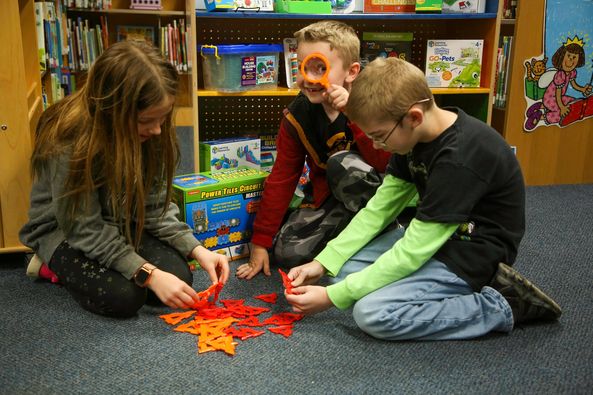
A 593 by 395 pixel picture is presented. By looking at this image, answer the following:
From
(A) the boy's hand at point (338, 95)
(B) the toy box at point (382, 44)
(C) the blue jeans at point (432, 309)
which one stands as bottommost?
(C) the blue jeans at point (432, 309)

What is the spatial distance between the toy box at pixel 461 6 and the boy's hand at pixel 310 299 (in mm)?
1516

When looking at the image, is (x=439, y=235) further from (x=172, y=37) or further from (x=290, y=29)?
(x=172, y=37)

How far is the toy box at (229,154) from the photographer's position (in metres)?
2.22

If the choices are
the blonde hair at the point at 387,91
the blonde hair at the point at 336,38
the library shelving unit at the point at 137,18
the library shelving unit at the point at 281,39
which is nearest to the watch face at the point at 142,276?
the blonde hair at the point at 387,91

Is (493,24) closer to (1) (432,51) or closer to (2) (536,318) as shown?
(1) (432,51)

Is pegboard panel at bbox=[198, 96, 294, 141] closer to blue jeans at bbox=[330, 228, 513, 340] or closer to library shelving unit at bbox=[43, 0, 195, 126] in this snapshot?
blue jeans at bbox=[330, 228, 513, 340]

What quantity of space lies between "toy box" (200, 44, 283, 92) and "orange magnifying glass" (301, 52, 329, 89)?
51 cm

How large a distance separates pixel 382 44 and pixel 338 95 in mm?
946

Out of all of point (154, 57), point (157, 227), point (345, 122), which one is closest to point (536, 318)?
point (345, 122)

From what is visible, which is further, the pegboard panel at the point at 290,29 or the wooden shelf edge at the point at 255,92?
the pegboard panel at the point at 290,29

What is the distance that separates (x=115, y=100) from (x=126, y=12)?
346cm

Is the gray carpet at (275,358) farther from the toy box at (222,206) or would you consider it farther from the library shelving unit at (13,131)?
the toy box at (222,206)

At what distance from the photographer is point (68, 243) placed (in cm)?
159

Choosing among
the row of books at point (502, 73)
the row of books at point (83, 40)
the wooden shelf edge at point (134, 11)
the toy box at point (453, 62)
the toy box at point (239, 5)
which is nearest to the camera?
the toy box at point (239, 5)
